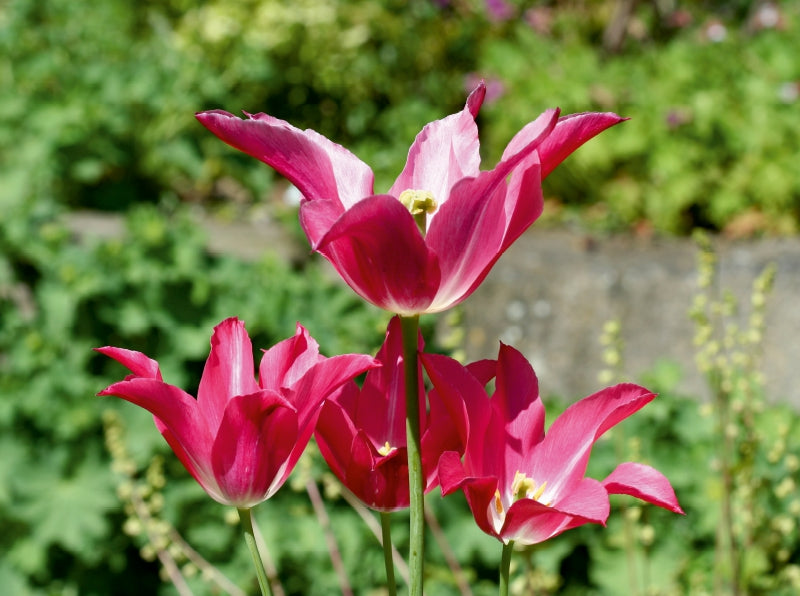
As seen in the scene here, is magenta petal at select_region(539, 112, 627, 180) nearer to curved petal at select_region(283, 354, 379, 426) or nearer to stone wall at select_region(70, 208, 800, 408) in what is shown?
curved petal at select_region(283, 354, 379, 426)

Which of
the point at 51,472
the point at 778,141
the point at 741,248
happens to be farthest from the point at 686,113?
the point at 51,472

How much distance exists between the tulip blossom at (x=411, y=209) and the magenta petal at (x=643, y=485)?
18cm

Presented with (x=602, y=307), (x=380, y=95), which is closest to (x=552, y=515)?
(x=602, y=307)

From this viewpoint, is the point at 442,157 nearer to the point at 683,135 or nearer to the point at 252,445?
the point at 252,445

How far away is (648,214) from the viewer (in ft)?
14.0

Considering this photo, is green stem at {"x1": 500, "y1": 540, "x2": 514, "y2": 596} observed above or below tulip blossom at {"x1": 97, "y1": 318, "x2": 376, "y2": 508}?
below

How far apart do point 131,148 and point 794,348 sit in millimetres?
2963

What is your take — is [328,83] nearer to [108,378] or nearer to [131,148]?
[131,148]

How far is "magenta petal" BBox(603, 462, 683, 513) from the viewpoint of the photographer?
2.23ft

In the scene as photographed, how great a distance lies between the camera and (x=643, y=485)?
70 centimetres

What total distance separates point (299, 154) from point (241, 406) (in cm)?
19

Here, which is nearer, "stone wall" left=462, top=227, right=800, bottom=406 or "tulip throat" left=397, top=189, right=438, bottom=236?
"tulip throat" left=397, top=189, right=438, bottom=236

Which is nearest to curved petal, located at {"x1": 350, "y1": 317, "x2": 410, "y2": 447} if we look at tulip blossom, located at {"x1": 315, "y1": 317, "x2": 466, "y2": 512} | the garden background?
tulip blossom, located at {"x1": 315, "y1": 317, "x2": 466, "y2": 512}

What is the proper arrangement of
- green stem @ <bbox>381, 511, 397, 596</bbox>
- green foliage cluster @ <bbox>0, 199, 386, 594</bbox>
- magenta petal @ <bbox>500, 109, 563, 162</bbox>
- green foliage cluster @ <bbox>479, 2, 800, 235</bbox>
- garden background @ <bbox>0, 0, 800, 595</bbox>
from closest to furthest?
magenta petal @ <bbox>500, 109, 563, 162</bbox>
green stem @ <bbox>381, 511, 397, 596</bbox>
garden background @ <bbox>0, 0, 800, 595</bbox>
green foliage cluster @ <bbox>0, 199, 386, 594</bbox>
green foliage cluster @ <bbox>479, 2, 800, 235</bbox>
